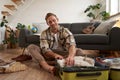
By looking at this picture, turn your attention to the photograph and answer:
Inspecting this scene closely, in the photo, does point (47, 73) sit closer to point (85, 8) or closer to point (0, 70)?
point (0, 70)

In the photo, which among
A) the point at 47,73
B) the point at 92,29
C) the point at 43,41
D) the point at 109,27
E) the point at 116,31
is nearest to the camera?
the point at 47,73

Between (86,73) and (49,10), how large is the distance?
14.9 ft

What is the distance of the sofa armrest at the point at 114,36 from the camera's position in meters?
3.06

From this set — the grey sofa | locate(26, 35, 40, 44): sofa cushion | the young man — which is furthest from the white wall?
the young man

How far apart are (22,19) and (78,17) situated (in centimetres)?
170

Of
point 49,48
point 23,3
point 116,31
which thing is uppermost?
point 23,3

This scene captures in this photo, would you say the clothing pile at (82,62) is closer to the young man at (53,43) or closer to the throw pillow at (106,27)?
the young man at (53,43)

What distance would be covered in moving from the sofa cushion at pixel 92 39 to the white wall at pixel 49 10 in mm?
2709

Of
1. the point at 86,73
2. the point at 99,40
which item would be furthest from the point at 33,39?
the point at 86,73

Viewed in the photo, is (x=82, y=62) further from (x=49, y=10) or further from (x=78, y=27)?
(x=49, y=10)

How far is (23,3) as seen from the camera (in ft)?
19.5

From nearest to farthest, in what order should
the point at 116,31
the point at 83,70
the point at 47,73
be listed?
the point at 83,70 < the point at 47,73 < the point at 116,31

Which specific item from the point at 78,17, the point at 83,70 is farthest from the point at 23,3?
the point at 83,70

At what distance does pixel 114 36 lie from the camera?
10.2 feet
